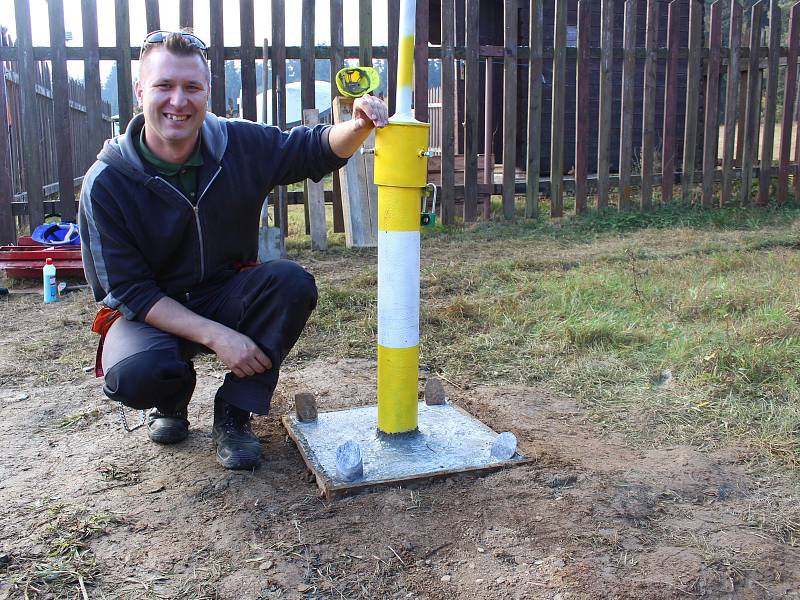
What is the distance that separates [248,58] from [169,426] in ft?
15.6

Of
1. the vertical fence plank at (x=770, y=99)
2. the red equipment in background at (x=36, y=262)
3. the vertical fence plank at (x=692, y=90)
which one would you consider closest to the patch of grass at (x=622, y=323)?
the vertical fence plank at (x=692, y=90)

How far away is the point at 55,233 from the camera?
6.25 metres

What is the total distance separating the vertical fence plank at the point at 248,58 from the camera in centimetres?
680

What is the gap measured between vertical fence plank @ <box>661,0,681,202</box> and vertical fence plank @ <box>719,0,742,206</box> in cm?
60

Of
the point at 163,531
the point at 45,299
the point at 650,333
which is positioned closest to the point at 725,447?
the point at 650,333

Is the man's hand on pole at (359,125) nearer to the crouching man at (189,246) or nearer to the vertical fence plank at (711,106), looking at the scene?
the crouching man at (189,246)

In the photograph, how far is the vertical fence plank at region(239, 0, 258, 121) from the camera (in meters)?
6.80

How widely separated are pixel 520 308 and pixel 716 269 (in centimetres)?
171

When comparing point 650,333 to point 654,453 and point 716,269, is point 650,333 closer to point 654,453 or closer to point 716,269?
point 654,453

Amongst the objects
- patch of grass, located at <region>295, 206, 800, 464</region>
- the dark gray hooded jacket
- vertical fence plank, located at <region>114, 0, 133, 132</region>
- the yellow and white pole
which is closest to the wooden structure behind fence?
vertical fence plank, located at <region>114, 0, 133, 132</region>

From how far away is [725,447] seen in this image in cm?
281

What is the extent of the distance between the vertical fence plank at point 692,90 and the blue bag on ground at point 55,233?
593 centimetres

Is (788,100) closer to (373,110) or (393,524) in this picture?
(373,110)

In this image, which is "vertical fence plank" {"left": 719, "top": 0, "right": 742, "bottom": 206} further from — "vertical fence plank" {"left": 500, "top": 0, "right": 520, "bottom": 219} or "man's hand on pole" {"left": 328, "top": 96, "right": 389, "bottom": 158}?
"man's hand on pole" {"left": 328, "top": 96, "right": 389, "bottom": 158}
